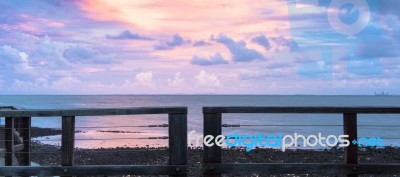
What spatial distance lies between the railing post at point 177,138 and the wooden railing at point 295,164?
29 cm

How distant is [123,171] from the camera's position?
250 inches

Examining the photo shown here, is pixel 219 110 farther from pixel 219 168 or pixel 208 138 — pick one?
pixel 219 168

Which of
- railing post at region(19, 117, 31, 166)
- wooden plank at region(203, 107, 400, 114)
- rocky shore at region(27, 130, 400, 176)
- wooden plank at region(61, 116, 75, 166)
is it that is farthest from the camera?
rocky shore at region(27, 130, 400, 176)

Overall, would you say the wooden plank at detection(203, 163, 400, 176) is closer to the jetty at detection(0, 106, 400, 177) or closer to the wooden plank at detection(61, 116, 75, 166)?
the jetty at detection(0, 106, 400, 177)

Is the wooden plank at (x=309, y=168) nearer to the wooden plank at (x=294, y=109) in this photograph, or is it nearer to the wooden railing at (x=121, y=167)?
the wooden plank at (x=294, y=109)

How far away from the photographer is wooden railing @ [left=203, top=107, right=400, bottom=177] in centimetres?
620

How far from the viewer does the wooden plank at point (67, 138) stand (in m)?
6.26

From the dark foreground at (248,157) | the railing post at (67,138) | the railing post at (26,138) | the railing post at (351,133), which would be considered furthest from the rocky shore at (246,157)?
the railing post at (67,138)

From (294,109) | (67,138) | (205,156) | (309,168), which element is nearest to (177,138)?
(205,156)

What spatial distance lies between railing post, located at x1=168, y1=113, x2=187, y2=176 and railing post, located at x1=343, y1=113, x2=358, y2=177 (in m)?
2.20

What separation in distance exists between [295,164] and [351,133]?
2.85 feet

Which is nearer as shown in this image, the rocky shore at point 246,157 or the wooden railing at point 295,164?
the wooden railing at point 295,164

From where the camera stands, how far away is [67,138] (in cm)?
627
